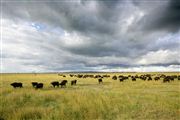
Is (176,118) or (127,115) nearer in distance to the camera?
(176,118)

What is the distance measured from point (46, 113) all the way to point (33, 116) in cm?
70

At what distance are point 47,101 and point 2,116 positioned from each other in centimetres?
563

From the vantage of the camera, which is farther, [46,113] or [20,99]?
[20,99]

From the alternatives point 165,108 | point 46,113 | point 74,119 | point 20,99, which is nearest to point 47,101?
point 20,99

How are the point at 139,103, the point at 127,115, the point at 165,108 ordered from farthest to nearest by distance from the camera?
the point at 139,103
the point at 165,108
the point at 127,115

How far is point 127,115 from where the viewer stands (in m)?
11.1

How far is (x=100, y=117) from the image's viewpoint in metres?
10.9

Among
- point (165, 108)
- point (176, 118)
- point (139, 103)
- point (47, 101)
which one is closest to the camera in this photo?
point (176, 118)

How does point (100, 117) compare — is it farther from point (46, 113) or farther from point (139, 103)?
point (139, 103)

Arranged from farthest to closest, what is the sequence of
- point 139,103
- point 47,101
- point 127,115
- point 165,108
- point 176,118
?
point 47,101 → point 139,103 → point 165,108 → point 127,115 → point 176,118

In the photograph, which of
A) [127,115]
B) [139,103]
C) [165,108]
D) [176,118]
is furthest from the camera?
[139,103]

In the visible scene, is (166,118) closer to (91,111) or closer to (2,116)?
(91,111)

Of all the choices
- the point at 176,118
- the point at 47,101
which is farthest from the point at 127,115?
the point at 47,101

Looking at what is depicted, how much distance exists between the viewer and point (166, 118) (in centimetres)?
1061
